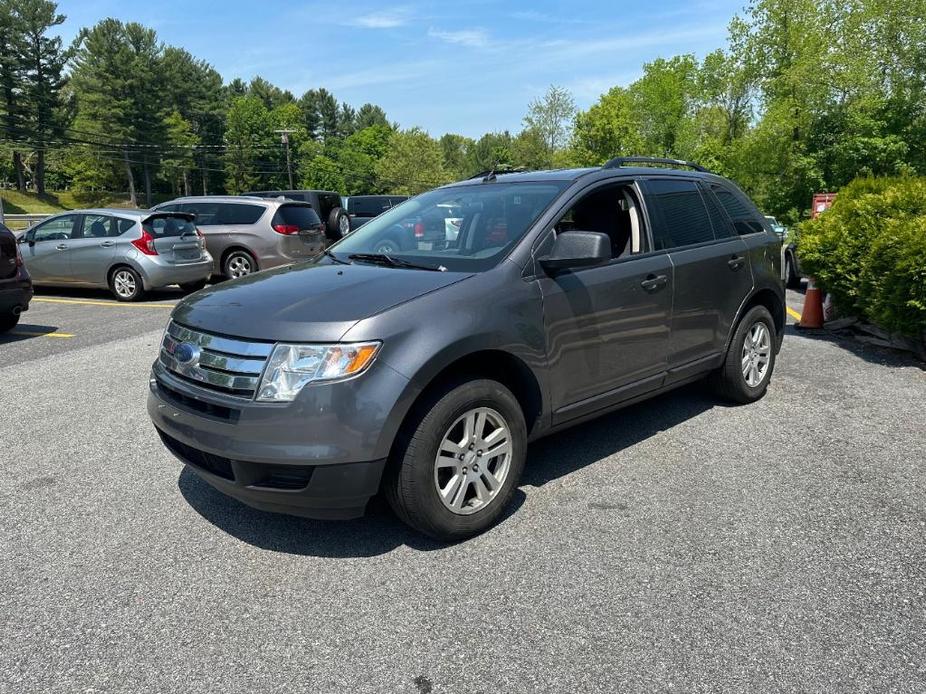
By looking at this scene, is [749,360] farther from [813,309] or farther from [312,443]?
[813,309]

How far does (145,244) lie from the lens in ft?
38.6

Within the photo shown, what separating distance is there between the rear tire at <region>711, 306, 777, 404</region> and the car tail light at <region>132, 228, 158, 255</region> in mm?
9851

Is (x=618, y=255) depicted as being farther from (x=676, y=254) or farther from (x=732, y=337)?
(x=732, y=337)

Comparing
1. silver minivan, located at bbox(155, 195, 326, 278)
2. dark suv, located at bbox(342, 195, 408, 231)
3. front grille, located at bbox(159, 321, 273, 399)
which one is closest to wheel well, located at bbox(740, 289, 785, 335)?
front grille, located at bbox(159, 321, 273, 399)

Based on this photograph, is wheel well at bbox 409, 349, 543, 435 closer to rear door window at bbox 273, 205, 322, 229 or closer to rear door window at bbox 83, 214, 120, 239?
rear door window at bbox 83, 214, 120, 239

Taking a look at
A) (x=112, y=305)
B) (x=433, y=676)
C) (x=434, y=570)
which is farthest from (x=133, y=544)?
(x=112, y=305)

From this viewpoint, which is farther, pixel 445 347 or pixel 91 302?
pixel 91 302

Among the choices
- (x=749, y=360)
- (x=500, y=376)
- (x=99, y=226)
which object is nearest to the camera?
(x=500, y=376)

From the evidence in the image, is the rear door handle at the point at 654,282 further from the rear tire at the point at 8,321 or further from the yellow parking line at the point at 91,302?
the yellow parking line at the point at 91,302

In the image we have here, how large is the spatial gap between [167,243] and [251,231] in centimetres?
176

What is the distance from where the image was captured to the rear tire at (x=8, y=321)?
8773 mm

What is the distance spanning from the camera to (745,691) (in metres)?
2.32

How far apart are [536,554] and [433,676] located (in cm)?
94

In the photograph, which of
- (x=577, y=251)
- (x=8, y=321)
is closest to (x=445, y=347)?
(x=577, y=251)
